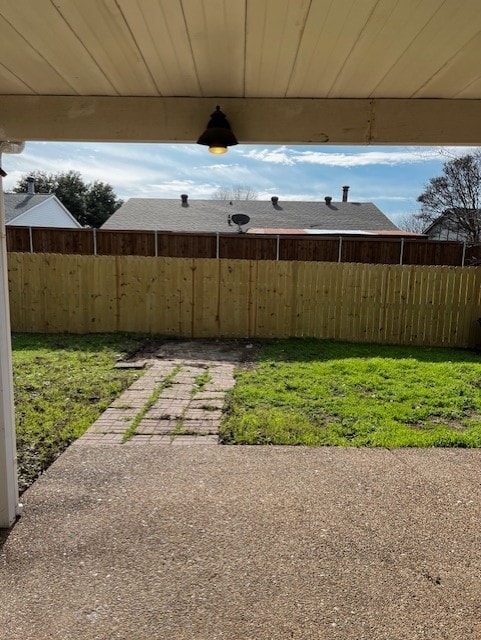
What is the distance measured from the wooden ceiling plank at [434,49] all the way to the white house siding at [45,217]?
60.5 feet

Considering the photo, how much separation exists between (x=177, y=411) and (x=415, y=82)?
3568mm

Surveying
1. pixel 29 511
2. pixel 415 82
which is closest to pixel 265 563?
pixel 29 511

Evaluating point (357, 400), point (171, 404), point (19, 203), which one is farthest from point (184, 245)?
point (19, 203)

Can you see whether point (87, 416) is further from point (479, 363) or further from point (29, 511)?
point (479, 363)

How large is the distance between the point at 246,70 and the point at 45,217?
21866mm

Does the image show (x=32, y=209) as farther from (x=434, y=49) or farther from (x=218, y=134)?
(x=434, y=49)

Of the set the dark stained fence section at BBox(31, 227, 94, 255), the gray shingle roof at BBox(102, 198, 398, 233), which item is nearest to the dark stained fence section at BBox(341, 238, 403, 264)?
the gray shingle roof at BBox(102, 198, 398, 233)

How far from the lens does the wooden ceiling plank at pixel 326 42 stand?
1.70 m

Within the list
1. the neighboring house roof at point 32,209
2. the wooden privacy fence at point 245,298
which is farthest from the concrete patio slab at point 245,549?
the neighboring house roof at point 32,209

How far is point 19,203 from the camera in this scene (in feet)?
65.7

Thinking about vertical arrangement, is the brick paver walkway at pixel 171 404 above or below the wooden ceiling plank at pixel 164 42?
below

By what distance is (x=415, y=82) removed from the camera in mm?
2320

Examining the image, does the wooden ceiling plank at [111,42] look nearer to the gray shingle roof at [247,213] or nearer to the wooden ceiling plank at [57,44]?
the wooden ceiling plank at [57,44]

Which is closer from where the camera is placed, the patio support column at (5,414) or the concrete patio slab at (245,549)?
the concrete patio slab at (245,549)
